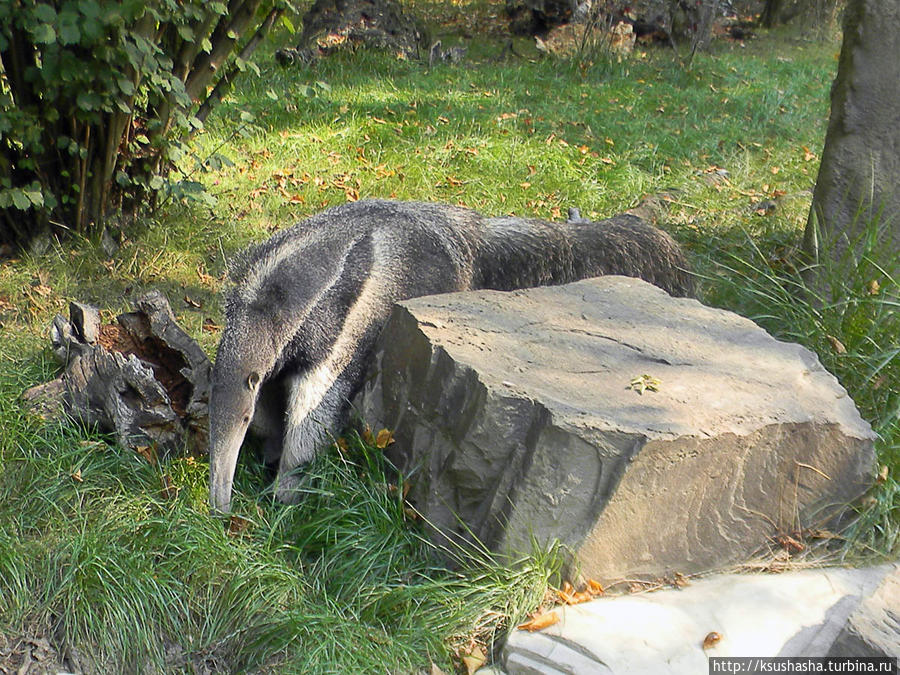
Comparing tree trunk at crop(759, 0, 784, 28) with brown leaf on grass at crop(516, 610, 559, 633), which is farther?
tree trunk at crop(759, 0, 784, 28)

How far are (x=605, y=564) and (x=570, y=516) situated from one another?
0.78 feet

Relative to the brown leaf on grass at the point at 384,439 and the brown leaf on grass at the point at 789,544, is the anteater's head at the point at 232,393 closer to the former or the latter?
the brown leaf on grass at the point at 384,439

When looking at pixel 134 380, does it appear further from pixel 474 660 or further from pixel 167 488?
pixel 474 660

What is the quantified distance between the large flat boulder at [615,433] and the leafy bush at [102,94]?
2.29 meters

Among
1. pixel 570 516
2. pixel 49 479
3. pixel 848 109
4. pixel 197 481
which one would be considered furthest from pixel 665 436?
pixel 848 109

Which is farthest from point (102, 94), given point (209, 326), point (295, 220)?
point (295, 220)

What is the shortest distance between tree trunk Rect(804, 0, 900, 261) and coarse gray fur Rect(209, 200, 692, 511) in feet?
3.52

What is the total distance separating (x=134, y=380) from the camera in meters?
3.90

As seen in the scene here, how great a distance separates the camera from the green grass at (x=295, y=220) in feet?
10.4

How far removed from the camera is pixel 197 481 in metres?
3.76

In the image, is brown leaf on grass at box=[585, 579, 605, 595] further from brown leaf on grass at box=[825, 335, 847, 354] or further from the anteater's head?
brown leaf on grass at box=[825, 335, 847, 354]

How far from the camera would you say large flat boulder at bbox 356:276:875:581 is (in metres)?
3.11

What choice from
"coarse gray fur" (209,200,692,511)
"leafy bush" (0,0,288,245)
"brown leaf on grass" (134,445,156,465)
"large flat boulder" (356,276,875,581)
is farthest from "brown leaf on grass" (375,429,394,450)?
"leafy bush" (0,0,288,245)

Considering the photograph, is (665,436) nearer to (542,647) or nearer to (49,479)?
(542,647)
